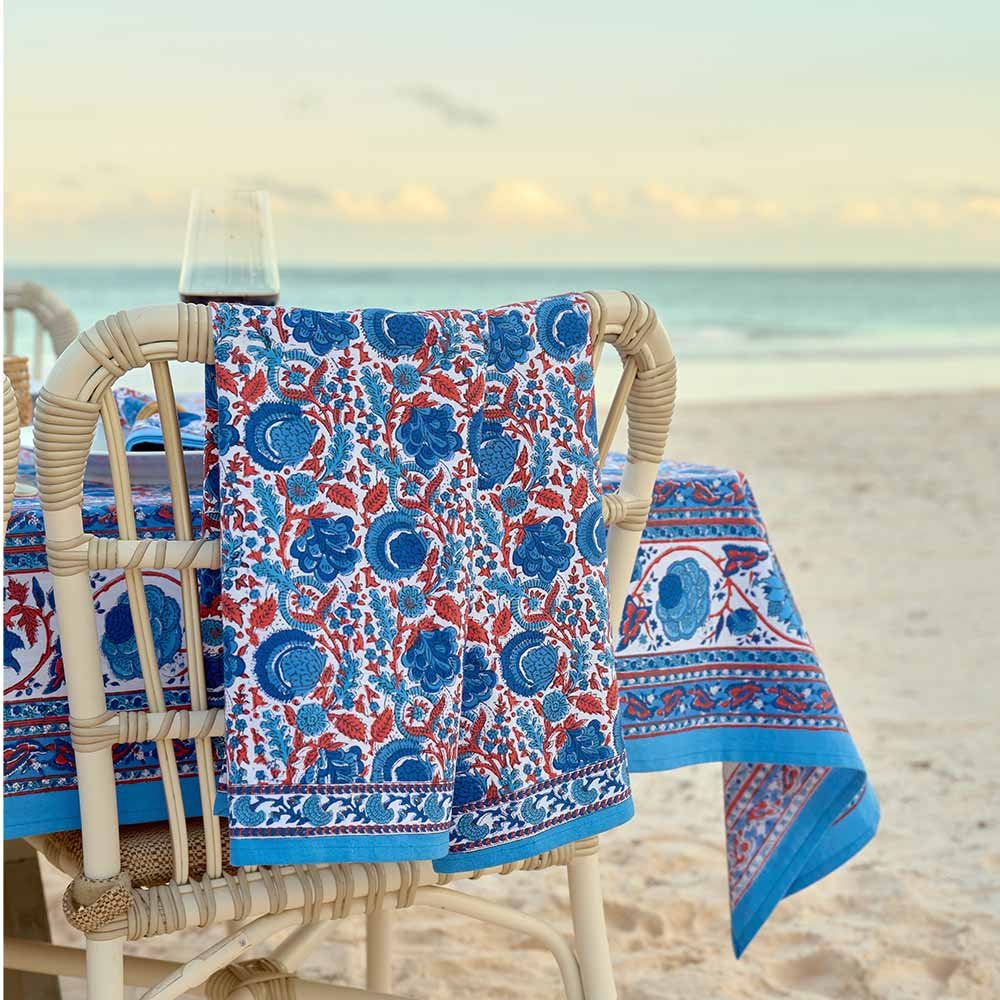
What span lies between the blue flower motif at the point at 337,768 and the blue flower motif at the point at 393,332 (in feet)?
1.07

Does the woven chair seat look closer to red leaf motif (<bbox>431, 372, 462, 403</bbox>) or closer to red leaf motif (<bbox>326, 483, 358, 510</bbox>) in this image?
red leaf motif (<bbox>326, 483, 358, 510</bbox>)

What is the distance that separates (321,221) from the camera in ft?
73.2

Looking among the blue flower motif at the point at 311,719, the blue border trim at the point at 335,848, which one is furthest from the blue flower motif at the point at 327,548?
the blue border trim at the point at 335,848

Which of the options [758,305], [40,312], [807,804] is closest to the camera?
[807,804]

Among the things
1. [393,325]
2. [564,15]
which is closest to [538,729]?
[393,325]

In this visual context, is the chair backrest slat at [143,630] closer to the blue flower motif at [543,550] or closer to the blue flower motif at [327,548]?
the blue flower motif at [327,548]

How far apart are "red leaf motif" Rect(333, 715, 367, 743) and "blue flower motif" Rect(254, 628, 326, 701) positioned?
0.04m

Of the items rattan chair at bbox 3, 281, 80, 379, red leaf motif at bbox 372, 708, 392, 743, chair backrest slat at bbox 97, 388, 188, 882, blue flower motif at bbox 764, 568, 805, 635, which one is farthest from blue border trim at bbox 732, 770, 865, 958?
rattan chair at bbox 3, 281, 80, 379

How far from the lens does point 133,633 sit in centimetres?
121

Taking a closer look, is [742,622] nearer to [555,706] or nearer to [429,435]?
[555,706]

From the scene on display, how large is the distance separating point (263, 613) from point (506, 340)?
1.02 ft

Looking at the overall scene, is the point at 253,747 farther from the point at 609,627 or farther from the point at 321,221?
the point at 321,221

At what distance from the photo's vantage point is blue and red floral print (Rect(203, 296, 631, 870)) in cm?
109

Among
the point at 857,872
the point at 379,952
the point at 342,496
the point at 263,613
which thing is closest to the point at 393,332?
the point at 342,496
